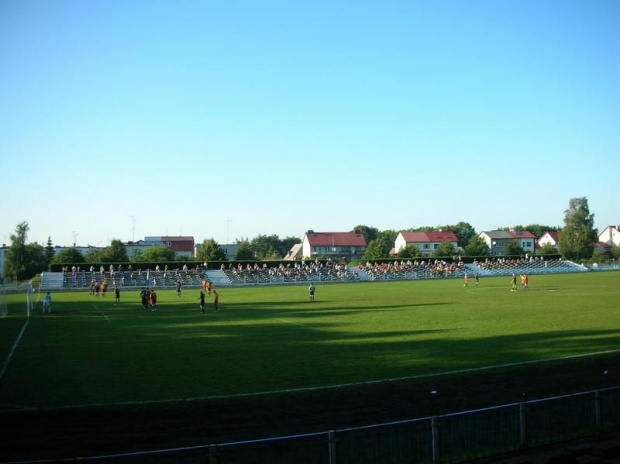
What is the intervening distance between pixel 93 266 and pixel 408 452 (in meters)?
78.1

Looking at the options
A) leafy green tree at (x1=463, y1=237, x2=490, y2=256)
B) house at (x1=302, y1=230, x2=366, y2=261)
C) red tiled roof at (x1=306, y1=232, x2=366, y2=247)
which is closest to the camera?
leafy green tree at (x1=463, y1=237, x2=490, y2=256)

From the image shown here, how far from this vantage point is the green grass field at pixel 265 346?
1519 cm

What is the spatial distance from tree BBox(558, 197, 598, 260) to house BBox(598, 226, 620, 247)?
119ft

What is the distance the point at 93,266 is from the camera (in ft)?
262

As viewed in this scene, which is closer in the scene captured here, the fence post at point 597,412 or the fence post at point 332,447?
the fence post at point 332,447

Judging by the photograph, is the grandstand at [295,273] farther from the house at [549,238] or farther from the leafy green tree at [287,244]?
→ the leafy green tree at [287,244]

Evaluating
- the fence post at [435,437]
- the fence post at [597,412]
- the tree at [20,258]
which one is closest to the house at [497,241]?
the tree at [20,258]

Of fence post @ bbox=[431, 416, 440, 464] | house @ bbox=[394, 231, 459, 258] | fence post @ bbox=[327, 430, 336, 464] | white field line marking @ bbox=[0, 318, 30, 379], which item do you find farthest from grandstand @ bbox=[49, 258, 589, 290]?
fence post @ bbox=[327, 430, 336, 464]

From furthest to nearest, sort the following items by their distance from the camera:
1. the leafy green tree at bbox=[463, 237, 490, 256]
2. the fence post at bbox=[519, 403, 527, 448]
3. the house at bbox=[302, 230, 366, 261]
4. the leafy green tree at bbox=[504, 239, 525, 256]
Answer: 1. the house at bbox=[302, 230, 366, 261]
2. the leafy green tree at bbox=[463, 237, 490, 256]
3. the leafy green tree at bbox=[504, 239, 525, 256]
4. the fence post at bbox=[519, 403, 527, 448]

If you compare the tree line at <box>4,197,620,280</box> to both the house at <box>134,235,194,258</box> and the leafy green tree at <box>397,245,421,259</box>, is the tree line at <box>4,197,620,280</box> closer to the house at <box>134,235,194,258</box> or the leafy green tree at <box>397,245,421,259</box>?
the leafy green tree at <box>397,245,421,259</box>

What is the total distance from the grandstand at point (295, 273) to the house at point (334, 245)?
37.2 meters

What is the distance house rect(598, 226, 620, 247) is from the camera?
5960 inches

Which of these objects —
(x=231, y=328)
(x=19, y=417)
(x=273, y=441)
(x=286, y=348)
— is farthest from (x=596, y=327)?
(x=19, y=417)

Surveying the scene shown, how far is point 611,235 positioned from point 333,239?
79748 mm
